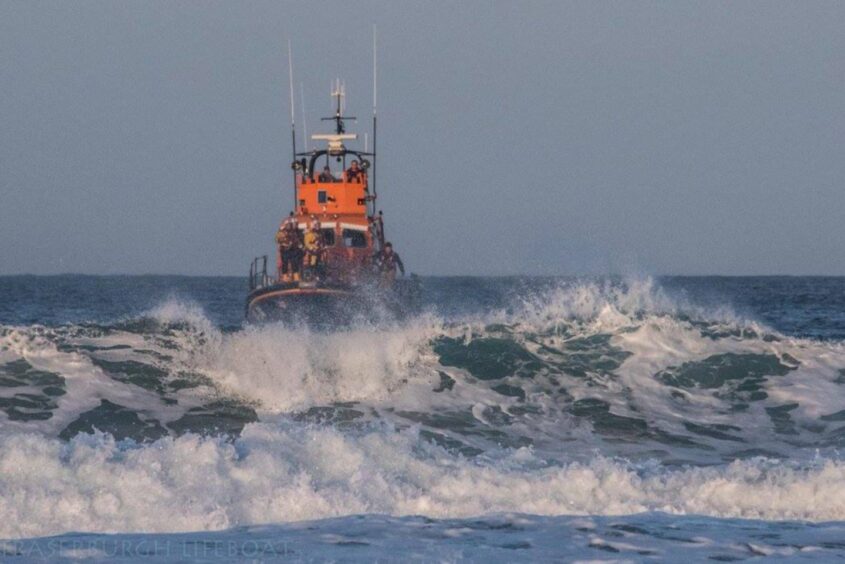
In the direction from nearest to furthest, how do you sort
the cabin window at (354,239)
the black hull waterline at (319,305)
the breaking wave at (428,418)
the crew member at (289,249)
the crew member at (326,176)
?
the breaking wave at (428,418) → the black hull waterline at (319,305) → the crew member at (289,249) → the cabin window at (354,239) → the crew member at (326,176)

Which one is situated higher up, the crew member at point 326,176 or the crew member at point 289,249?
the crew member at point 326,176

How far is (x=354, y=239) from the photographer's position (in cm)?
2192

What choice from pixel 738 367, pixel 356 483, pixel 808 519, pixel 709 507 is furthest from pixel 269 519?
pixel 738 367

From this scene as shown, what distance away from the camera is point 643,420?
1397 centimetres

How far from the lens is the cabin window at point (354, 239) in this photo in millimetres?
21828

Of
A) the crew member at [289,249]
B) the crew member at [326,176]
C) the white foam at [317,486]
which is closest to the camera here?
the white foam at [317,486]

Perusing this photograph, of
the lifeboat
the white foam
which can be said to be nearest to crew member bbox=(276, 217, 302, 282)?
the lifeboat

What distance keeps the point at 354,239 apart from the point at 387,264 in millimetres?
1078

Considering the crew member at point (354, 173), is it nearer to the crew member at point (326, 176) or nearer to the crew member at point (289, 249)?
the crew member at point (326, 176)

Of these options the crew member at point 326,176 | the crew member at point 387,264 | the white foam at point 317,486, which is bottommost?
the white foam at point 317,486

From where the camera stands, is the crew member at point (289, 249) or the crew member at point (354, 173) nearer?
the crew member at point (289, 249)

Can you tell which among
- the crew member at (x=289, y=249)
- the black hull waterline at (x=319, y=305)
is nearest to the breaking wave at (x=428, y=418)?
the black hull waterline at (x=319, y=305)

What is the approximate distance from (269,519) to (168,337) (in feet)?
32.6

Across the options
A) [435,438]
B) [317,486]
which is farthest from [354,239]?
[317,486]
